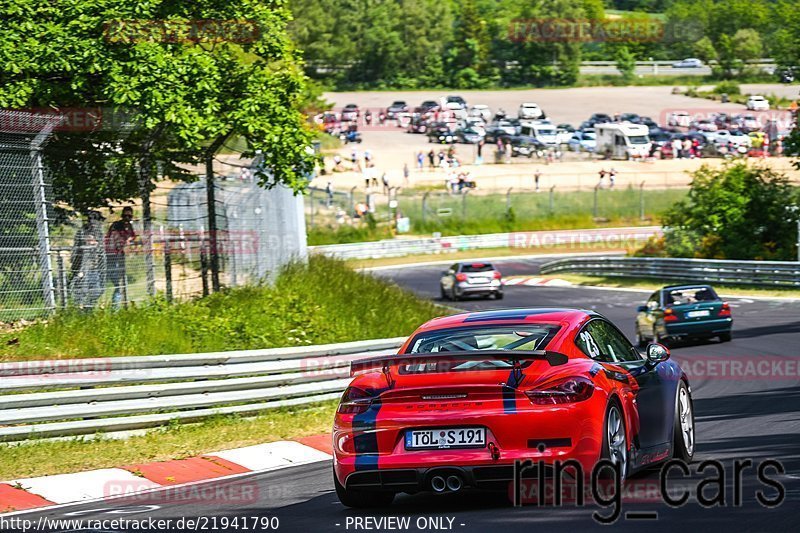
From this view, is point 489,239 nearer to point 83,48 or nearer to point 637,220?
point 637,220

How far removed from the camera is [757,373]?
57.4 feet

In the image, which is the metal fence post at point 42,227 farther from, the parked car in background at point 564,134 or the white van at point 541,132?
the parked car in background at point 564,134

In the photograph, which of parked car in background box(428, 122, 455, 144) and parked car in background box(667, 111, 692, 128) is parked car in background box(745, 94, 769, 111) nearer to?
parked car in background box(667, 111, 692, 128)

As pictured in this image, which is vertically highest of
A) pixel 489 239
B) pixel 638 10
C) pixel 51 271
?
pixel 638 10

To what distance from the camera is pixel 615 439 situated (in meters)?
7.82

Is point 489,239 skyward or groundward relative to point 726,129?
groundward

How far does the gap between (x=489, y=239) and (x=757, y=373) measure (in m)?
41.2

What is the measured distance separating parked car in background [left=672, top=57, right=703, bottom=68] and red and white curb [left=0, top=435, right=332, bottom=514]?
111273mm

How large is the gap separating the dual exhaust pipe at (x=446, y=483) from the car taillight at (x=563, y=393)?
25.9 inches

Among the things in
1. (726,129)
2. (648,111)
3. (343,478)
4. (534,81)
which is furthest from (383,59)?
(343,478)

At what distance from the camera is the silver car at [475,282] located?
37625 mm

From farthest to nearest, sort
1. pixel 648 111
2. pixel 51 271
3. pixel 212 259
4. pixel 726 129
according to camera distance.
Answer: pixel 648 111, pixel 726 129, pixel 212 259, pixel 51 271

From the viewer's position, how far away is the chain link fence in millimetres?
14289

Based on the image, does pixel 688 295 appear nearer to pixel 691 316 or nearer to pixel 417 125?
pixel 691 316
